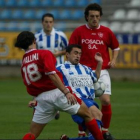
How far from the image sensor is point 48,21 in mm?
12711

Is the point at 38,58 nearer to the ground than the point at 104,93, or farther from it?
farther from it

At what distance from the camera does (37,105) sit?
802cm

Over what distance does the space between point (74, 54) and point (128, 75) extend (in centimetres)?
1538

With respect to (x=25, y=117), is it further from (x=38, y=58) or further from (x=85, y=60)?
(x=38, y=58)

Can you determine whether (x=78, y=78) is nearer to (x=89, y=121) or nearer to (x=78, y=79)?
(x=78, y=79)

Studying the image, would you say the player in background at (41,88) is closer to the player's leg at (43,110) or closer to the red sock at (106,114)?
the player's leg at (43,110)

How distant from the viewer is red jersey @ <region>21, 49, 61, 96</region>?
7.69m

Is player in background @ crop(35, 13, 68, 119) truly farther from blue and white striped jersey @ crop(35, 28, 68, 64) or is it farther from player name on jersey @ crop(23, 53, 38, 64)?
player name on jersey @ crop(23, 53, 38, 64)

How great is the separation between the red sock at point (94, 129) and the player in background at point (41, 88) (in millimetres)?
62

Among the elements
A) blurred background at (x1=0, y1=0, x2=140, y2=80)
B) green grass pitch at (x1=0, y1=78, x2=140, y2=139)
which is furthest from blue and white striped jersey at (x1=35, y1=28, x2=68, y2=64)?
blurred background at (x1=0, y1=0, x2=140, y2=80)

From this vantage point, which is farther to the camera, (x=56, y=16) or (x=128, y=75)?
(x=56, y=16)

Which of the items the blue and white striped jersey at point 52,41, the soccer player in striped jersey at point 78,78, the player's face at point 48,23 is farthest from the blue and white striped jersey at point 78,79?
the blue and white striped jersey at point 52,41

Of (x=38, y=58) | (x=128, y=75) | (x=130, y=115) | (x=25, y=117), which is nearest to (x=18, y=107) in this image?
(x=25, y=117)

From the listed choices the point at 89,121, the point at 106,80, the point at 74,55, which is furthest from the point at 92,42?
the point at 89,121
